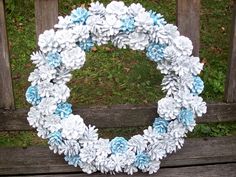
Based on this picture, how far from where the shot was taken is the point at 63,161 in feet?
8.27

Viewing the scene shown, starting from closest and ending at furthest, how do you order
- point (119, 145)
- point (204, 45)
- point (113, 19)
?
point (113, 19), point (119, 145), point (204, 45)

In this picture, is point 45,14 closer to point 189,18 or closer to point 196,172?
point 189,18

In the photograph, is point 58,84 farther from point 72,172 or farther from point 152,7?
point 152,7

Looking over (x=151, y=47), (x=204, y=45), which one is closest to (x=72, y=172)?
(x=151, y=47)

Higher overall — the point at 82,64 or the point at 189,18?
the point at 189,18

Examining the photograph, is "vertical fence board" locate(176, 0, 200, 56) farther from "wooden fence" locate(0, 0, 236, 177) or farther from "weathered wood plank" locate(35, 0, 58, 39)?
"weathered wood plank" locate(35, 0, 58, 39)

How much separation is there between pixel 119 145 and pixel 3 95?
0.58 metres

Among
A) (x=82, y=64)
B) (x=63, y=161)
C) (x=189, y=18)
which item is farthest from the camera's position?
(x=63, y=161)

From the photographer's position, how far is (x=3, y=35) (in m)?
2.38

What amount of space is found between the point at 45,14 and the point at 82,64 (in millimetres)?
274

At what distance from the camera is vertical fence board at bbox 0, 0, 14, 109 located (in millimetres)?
2361

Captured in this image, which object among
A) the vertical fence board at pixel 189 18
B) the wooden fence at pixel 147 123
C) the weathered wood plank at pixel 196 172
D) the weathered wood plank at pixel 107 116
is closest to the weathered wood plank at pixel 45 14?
the wooden fence at pixel 147 123

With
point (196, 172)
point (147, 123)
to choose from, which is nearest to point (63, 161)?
point (147, 123)

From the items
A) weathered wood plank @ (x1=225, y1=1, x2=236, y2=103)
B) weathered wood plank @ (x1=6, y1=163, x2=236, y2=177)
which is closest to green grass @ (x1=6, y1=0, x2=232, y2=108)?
weathered wood plank @ (x1=225, y1=1, x2=236, y2=103)
